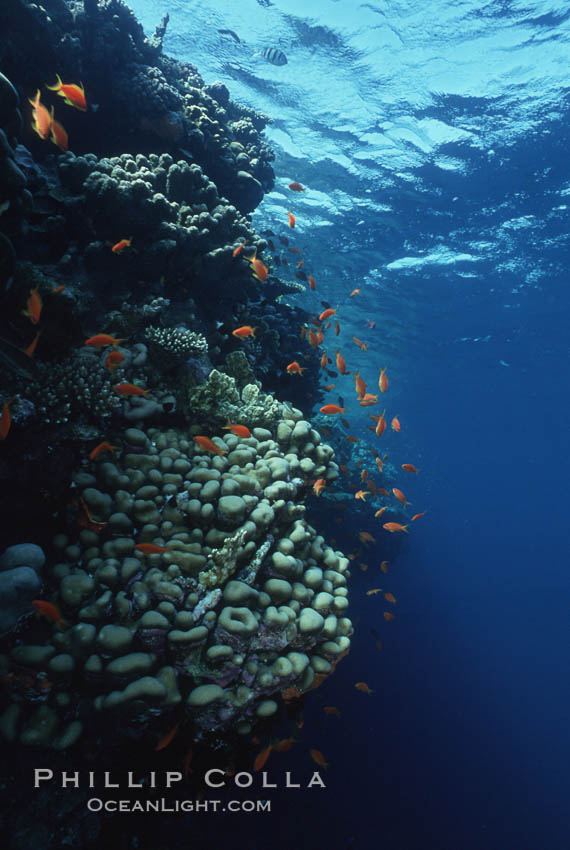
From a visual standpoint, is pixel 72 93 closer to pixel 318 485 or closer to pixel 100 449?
pixel 100 449

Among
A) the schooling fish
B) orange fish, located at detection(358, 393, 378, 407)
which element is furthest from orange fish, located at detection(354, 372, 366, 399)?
the schooling fish

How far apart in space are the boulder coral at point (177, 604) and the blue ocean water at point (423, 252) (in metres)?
5.62

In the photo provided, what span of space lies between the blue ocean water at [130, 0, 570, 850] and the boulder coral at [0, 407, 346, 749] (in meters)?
5.62

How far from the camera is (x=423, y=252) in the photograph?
2005cm

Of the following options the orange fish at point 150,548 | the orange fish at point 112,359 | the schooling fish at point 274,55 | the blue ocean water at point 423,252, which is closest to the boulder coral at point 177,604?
the orange fish at point 150,548

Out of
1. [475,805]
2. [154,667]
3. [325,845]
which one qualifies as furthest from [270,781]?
[475,805]

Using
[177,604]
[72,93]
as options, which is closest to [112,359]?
[177,604]

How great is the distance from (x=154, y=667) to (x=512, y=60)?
52.4 feet

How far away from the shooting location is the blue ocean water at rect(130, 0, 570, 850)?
10.2 m

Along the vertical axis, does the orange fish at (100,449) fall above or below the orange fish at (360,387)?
below

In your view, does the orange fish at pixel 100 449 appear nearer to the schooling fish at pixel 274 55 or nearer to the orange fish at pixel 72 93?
the orange fish at pixel 72 93

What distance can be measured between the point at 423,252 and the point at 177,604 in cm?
2155

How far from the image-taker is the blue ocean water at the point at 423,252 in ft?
33.3

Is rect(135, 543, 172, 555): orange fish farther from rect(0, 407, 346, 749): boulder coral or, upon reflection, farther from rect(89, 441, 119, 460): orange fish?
rect(89, 441, 119, 460): orange fish
